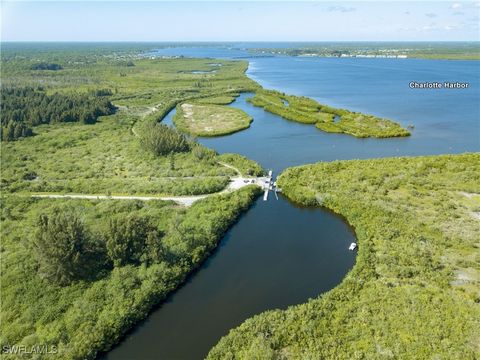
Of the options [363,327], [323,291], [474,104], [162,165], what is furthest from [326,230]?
[474,104]

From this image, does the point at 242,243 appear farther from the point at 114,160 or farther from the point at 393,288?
the point at 114,160

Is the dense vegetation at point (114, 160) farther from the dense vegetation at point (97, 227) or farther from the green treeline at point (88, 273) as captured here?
the green treeline at point (88, 273)

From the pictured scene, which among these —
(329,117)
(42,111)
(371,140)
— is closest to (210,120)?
(329,117)

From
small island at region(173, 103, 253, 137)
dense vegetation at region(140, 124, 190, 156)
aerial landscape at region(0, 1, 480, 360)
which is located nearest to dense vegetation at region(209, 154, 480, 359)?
aerial landscape at region(0, 1, 480, 360)

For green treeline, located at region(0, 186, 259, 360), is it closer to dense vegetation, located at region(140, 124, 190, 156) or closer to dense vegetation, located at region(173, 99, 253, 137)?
dense vegetation, located at region(140, 124, 190, 156)

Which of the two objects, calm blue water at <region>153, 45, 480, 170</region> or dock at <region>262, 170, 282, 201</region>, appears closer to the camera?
dock at <region>262, 170, 282, 201</region>

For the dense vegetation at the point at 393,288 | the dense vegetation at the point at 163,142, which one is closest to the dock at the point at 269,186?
the dense vegetation at the point at 393,288
